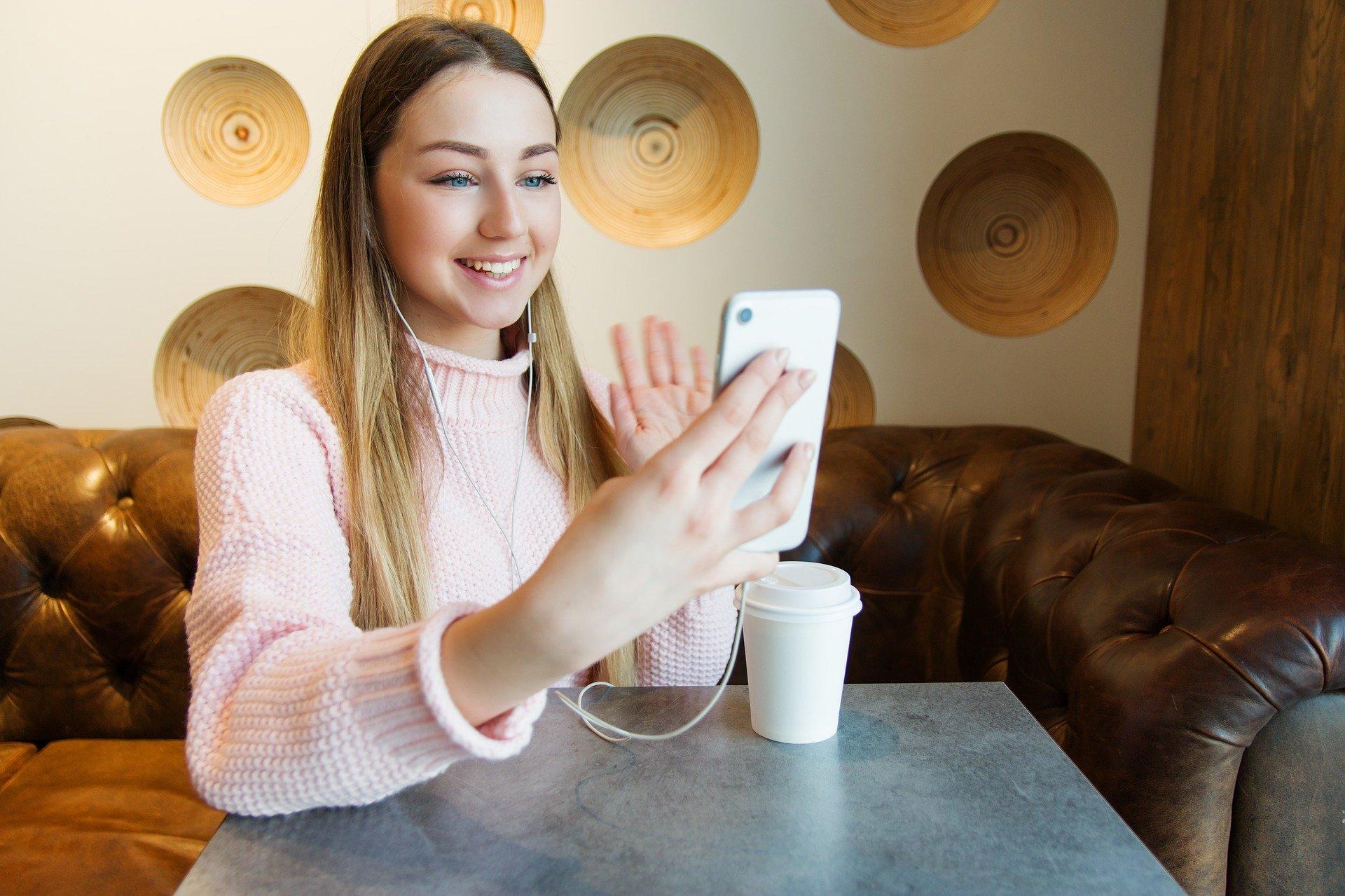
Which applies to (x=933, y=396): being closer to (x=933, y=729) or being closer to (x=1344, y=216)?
(x=1344, y=216)

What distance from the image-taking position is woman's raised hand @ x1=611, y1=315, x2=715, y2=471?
883 mm

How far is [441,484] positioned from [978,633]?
0.87m

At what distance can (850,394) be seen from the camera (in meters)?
1.97

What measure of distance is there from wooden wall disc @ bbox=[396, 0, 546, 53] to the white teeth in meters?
0.91

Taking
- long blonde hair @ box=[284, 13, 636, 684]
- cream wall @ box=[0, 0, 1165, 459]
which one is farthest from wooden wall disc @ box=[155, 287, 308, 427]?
long blonde hair @ box=[284, 13, 636, 684]

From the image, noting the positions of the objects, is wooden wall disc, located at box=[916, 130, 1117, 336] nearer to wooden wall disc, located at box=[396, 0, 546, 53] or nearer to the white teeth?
wooden wall disc, located at box=[396, 0, 546, 53]

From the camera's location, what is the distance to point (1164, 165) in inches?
68.6

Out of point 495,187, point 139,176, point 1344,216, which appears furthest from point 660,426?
point 139,176

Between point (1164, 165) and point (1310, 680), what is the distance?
3.69ft

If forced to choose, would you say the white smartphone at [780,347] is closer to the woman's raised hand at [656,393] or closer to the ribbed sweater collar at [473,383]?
the woman's raised hand at [656,393]

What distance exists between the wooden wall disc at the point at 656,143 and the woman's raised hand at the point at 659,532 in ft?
4.40

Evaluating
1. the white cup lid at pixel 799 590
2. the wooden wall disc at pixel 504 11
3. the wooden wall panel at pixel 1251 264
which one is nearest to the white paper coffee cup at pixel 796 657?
the white cup lid at pixel 799 590

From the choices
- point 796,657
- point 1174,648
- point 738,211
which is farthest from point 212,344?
point 1174,648

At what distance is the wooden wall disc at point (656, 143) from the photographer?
1.85m
